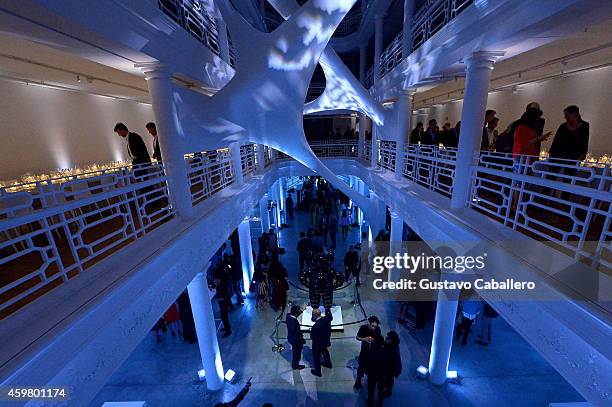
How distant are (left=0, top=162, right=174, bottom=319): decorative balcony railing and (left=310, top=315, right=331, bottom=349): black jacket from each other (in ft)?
11.0

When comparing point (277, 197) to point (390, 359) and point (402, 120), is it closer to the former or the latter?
point (402, 120)

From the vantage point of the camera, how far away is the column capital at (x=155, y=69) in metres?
3.50

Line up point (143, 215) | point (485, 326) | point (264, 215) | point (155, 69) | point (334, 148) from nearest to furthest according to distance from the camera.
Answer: point (143, 215), point (155, 69), point (485, 326), point (264, 215), point (334, 148)

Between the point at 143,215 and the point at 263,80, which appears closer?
the point at 143,215

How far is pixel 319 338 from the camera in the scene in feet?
17.8

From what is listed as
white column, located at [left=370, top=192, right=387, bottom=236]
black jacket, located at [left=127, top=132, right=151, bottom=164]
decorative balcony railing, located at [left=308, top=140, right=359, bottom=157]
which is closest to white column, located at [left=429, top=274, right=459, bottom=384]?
white column, located at [left=370, top=192, right=387, bottom=236]

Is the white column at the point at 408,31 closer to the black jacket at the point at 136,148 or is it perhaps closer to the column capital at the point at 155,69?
the column capital at the point at 155,69

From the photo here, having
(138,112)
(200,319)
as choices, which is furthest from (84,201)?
(138,112)

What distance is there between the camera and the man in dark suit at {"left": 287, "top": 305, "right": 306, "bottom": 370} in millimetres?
5395

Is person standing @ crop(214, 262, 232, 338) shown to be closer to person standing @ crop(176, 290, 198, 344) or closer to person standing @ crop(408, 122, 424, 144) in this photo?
person standing @ crop(176, 290, 198, 344)

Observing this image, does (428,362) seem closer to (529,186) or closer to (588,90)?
Answer: (529,186)

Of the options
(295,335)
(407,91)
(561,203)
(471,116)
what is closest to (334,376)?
(295,335)

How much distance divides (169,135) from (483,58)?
4.29 m

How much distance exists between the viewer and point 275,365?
19.7ft
